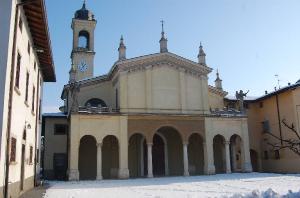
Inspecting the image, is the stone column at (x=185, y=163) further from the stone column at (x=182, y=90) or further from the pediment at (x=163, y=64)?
the pediment at (x=163, y=64)

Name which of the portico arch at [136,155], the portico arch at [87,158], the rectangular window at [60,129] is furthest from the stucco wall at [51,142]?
the portico arch at [136,155]

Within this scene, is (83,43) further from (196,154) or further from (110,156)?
(196,154)

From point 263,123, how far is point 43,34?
2836 cm

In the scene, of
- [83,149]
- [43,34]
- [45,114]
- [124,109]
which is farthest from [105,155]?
[43,34]

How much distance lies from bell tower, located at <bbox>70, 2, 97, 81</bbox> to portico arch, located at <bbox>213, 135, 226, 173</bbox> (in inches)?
746

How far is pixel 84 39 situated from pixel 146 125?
68.0 feet

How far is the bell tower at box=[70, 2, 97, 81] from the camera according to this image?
45000 mm

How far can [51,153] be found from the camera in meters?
32.3

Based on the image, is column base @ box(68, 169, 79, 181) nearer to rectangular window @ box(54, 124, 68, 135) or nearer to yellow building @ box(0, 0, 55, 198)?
rectangular window @ box(54, 124, 68, 135)

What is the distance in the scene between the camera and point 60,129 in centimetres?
3288

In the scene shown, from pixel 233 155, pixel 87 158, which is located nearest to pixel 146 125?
pixel 87 158

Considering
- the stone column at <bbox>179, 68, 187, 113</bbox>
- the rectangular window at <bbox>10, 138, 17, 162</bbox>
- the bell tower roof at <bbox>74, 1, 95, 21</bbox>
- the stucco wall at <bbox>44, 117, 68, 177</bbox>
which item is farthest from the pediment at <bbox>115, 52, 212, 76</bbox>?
the rectangular window at <bbox>10, 138, 17, 162</bbox>

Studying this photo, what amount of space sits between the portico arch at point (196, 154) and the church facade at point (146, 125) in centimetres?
9

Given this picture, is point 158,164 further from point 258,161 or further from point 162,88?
point 258,161
